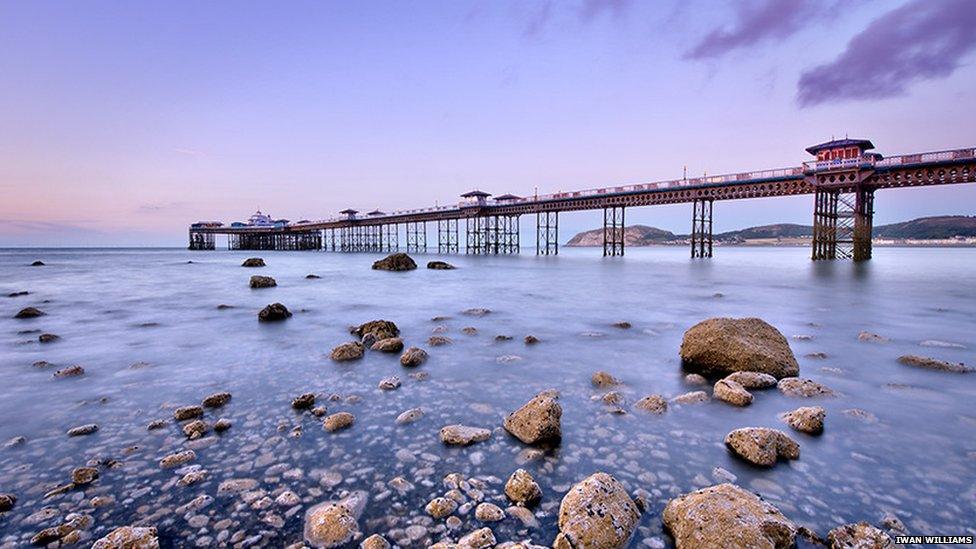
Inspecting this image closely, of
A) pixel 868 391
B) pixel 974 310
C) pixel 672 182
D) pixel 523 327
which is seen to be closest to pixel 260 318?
pixel 523 327

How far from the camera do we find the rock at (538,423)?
5383mm

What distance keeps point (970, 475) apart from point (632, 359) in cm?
554

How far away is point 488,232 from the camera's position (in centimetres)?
9112

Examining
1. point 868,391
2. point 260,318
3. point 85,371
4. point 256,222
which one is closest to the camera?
point 868,391

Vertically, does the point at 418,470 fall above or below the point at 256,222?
below

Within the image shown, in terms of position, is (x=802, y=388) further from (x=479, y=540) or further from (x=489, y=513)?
(x=479, y=540)

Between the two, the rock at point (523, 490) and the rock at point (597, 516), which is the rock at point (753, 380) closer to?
the rock at point (597, 516)

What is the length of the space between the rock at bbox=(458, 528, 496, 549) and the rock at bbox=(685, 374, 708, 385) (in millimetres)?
5773

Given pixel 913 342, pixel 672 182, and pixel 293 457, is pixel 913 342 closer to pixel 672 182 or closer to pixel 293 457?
pixel 293 457

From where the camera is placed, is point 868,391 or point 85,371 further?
point 85,371

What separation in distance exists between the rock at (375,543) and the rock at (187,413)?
4.31 meters

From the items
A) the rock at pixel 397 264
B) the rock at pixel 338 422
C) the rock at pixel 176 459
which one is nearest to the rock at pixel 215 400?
the rock at pixel 176 459

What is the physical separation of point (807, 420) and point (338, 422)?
6.42 meters

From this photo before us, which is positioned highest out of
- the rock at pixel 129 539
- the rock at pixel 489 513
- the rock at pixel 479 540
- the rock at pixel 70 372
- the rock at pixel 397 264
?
the rock at pixel 397 264
